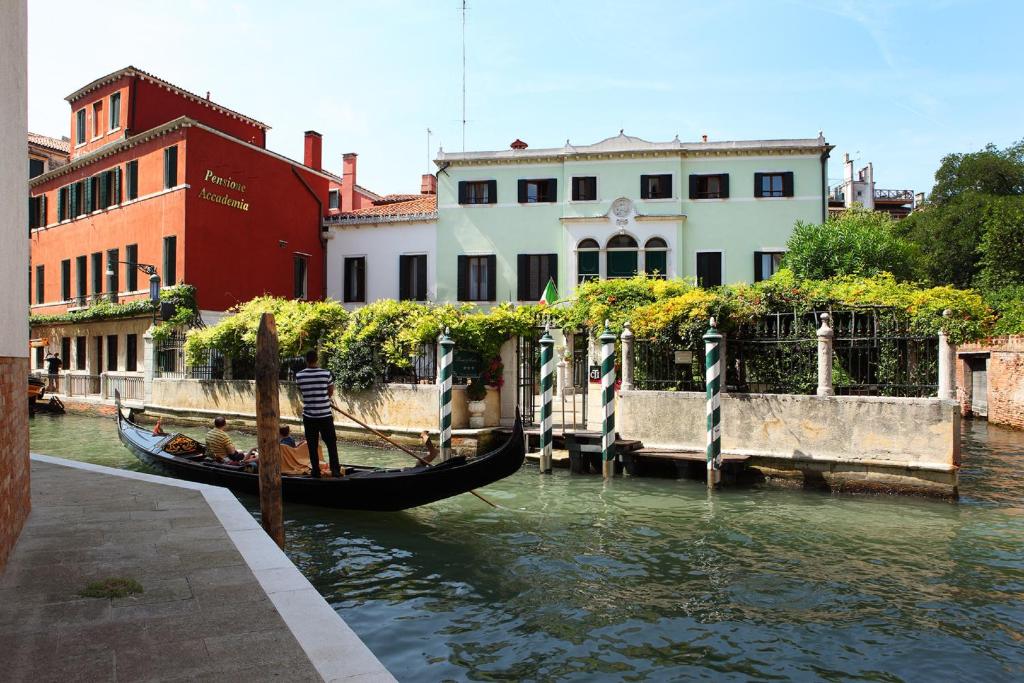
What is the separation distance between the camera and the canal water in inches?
178

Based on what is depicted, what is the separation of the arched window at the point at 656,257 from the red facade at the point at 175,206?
1071 cm

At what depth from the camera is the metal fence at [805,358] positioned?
943cm

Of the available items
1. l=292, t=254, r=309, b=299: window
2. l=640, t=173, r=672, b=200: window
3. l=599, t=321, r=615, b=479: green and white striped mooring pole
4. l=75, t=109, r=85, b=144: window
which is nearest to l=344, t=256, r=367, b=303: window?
l=292, t=254, r=309, b=299: window

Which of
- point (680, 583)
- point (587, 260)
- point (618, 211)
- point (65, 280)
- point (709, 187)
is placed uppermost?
point (709, 187)

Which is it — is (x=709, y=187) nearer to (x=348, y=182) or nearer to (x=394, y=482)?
(x=348, y=182)

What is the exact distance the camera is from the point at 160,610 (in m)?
3.47

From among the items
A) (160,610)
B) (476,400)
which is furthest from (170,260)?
(160,610)

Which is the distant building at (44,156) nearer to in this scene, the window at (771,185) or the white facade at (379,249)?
the white facade at (379,249)

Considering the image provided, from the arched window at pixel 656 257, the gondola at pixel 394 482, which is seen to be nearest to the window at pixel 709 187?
the arched window at pixel 656 257

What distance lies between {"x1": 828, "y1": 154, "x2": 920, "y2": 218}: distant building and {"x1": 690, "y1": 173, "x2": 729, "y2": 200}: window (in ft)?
58.0

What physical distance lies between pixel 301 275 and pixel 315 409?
1690 cm

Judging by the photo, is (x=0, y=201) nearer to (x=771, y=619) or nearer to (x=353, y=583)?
(x=353, y=583)

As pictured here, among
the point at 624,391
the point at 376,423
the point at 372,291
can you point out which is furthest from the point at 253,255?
the point at 624,391

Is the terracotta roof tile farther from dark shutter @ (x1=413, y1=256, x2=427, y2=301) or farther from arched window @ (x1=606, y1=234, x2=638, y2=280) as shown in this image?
arched window @ (x1=606, y1=234, x2=638, y2=280)
